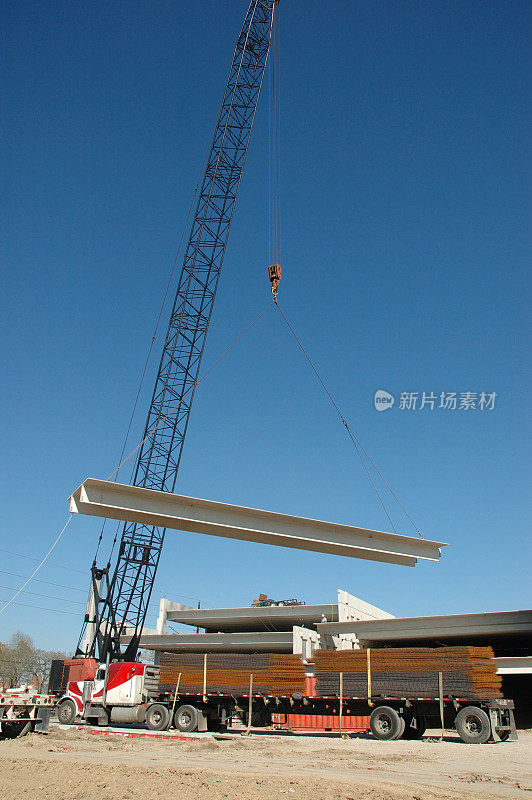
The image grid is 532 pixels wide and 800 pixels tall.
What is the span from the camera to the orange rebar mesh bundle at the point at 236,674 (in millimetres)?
21453

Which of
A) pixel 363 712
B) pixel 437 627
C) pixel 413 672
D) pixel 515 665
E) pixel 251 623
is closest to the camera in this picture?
pixel 413 672

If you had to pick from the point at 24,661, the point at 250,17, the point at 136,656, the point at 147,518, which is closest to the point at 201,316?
the point at 250,17

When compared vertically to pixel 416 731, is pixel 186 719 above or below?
below

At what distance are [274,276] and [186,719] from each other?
15.5 meters

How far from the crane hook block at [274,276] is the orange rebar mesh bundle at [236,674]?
41.9ft

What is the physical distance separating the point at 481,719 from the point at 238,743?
741 cm

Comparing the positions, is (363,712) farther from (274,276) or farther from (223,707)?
(274,276)

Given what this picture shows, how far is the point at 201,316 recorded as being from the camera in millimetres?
36188

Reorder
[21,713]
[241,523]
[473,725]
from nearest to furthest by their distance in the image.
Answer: [241,523] < [21,713] < [473,725]

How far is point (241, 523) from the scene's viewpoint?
48.9 feet

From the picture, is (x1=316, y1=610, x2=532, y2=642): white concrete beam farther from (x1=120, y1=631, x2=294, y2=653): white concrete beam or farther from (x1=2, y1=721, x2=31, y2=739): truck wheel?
(x1=2, y1=721, x2=31, y2=739): truck wheel

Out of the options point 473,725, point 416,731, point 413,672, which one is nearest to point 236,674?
point 413,672

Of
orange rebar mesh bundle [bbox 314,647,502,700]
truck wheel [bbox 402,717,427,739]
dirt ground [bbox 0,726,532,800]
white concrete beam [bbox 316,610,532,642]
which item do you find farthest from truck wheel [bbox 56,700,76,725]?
white concrete beam [bbox 316,610,532,642]

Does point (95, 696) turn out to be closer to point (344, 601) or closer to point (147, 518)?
point (147, 518)
